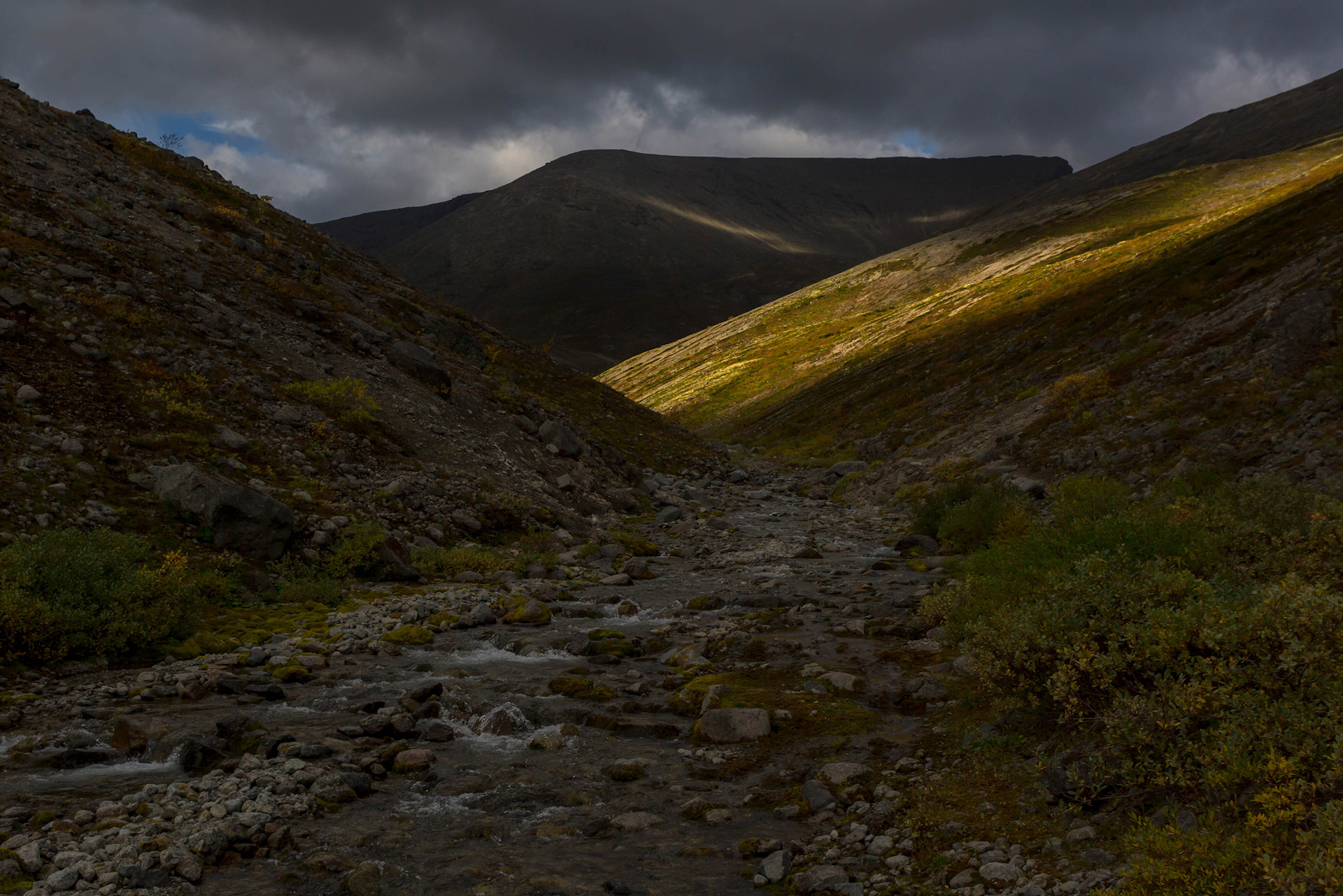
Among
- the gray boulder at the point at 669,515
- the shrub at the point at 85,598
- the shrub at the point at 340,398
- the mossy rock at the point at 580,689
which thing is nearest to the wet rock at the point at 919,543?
the gray boulder at the point at 669,515

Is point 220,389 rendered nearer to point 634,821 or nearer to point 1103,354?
point 634,821

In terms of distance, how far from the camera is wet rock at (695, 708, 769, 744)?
10539 millimetres

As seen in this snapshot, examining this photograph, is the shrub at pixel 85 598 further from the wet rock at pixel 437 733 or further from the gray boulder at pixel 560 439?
the gray boulder at pixel 560 439

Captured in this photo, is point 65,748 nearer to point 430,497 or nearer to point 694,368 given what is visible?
point 430,497

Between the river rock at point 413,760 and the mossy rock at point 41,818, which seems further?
the river rock at point 413,760

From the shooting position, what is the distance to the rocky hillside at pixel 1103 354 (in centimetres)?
2378

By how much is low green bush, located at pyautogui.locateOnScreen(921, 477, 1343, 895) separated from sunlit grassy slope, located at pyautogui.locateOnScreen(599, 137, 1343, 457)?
85.5 ft

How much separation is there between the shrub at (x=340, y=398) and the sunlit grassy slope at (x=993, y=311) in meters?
29.9

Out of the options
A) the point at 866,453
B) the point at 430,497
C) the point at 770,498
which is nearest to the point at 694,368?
the point at 866,453

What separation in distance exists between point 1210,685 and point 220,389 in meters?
24.5

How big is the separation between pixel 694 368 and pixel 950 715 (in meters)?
121

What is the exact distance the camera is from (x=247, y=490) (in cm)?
1770

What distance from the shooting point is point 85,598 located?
12.8 meters

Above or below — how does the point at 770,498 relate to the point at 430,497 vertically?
below
